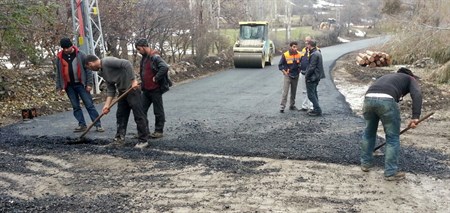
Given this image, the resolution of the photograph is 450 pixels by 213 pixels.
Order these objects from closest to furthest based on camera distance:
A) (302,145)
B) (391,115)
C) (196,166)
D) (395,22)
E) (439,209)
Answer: (439,209), (391,115), (196,166), (302,145), (395,22)

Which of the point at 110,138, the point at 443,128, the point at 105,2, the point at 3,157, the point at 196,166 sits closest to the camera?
the point at 196,166

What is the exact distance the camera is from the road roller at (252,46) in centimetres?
1953

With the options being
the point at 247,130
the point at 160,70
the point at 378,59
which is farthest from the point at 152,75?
the point at 378,59

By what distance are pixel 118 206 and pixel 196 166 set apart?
4.81ft

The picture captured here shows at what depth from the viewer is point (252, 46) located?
19859 mm

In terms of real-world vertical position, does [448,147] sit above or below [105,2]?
below

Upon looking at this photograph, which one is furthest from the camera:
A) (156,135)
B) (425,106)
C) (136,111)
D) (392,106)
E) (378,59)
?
(378,59)

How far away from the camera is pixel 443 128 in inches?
313

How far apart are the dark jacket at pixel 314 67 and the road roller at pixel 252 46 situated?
10.7 m

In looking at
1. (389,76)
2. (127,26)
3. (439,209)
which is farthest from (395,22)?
(439,209)

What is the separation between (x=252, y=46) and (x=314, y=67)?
11.4 meters

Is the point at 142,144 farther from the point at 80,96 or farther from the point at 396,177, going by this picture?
the point at 396,177

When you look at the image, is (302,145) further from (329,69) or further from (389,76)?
(329,69)

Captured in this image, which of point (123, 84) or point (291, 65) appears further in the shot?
point (291, 65)
